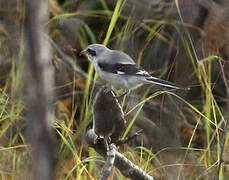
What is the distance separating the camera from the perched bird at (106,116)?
150 cm

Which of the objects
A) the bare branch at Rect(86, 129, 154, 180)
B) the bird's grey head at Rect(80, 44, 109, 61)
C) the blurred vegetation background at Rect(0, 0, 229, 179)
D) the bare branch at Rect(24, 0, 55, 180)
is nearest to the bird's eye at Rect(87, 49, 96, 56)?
the bird's grey head at Rect(80, 44, 109, 61)

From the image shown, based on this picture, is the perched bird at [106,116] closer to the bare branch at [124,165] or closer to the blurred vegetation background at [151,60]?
the bare branch at [124,165]

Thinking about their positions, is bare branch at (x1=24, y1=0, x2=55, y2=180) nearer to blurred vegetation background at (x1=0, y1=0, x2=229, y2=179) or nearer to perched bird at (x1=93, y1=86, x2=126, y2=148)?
perched bird at (x1=93, y1=86, x2=126, y2=148)

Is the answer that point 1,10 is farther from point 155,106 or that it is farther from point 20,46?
point 155,106

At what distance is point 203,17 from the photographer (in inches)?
137

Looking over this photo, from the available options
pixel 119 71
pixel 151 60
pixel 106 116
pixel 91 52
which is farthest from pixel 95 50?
pixel 106 116

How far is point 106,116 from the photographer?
1.51 meters

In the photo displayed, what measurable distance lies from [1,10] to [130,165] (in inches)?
94.4

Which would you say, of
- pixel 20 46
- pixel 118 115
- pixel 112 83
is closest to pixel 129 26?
pixel 112 83

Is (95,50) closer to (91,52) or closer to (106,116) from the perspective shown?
(91,52)

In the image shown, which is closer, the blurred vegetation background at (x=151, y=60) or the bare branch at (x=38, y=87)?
the bare branch at (x=38, y=87)

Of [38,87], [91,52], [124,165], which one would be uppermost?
[38,87]

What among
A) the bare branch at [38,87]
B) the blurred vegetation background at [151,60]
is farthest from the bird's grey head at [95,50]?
the bare branch at [38,87]

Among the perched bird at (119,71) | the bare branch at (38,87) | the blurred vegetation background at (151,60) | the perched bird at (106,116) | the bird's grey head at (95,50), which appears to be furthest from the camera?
the blurred vegetation background at (151,60)
